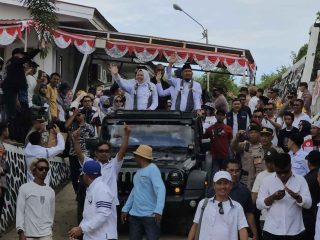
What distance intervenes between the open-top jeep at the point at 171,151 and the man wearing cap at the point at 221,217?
434 centimetres

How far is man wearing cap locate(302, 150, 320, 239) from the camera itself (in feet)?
25.8

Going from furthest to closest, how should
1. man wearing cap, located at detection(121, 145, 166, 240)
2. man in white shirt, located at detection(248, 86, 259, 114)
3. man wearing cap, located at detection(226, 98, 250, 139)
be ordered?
1. man in white shirt, located at detection(248, 86, 259, 114)
2. man wearing cap, located at detection(226, 98, 250, 139)
3. man wearing cap, located at detection(121, 145, 166, 240)

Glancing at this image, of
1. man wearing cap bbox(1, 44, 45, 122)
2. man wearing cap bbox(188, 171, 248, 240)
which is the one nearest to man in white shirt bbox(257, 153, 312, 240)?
man wearing cap bbox(188, 171, 248, 240)

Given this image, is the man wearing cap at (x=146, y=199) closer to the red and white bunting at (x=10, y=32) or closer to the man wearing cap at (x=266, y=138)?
the man wearing cap at (x=266, y=138)

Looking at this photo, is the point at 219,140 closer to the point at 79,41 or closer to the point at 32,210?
the point at 32,210

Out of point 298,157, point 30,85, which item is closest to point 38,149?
point 298,157

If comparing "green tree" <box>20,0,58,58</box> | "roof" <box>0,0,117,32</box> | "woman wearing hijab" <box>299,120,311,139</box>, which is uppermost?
"roof" <box>0,0,117,32</box>

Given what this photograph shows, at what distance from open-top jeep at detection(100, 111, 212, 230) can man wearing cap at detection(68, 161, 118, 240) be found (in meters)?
3.84

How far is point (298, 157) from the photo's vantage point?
9477 mm

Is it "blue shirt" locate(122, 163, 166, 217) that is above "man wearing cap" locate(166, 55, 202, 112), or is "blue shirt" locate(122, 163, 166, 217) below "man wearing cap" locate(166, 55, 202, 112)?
below

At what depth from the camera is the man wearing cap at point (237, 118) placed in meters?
15.2

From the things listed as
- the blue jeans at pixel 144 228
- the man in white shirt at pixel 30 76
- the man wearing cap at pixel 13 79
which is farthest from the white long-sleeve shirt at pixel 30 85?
the blue jeans at pixel 144 228

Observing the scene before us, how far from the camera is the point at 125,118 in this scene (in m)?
12.6

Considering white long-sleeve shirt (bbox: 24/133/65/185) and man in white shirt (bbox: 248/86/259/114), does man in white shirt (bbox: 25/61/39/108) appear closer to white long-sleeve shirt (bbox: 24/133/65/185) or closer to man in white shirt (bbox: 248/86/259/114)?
white long-sleeve shirt (bbox: 24/133/65/185)
